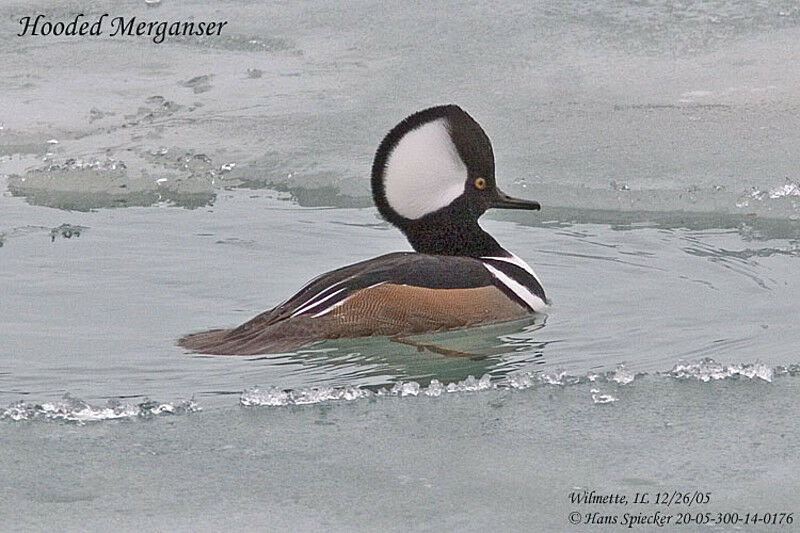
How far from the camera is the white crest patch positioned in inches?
213

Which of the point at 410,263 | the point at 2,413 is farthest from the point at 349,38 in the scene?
the point at 2,413

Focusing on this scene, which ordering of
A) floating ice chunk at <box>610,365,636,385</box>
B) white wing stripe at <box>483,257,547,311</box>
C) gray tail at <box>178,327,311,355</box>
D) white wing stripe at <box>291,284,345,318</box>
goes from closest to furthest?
floating ice chunk at <box>610,365,636,385</box>
gray tail at <box>178,327,311,355</box>
white wing stripe at <box>291,284,345,318</box>
white wing stripe at <box>483,257,547,311</box>

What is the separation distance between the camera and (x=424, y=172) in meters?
5.55

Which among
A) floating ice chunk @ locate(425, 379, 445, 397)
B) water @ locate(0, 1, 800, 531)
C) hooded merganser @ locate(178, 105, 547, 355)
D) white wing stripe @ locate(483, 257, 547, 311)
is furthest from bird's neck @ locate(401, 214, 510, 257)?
floating ice chunk @ locate(425, 379, 445, 397)

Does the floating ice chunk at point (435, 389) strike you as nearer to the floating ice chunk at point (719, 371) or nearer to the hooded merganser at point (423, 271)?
the floating ice chunk at point (719, 371)

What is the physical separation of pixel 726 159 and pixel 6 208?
3.50 m

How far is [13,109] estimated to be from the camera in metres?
8.40

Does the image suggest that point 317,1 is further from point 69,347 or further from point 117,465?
point 117,465

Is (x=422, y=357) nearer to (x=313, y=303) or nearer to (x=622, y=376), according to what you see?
(x=313, y=303)

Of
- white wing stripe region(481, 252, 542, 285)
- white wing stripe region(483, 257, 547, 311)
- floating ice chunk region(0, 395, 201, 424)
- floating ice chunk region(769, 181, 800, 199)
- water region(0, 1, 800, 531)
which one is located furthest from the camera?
floating ice chunk region(769, 181, 800, 199)

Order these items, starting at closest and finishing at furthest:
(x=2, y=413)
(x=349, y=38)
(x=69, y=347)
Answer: (x=2, y=413)
(x=69, y=347)
(x=349, y=38)

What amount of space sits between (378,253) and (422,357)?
1466 millimetres

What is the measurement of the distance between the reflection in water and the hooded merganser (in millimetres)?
68

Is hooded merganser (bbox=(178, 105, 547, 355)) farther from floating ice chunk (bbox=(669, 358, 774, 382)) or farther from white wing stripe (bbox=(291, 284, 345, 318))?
floating ice chunk (bbox=(669, 358, 774, 382))
